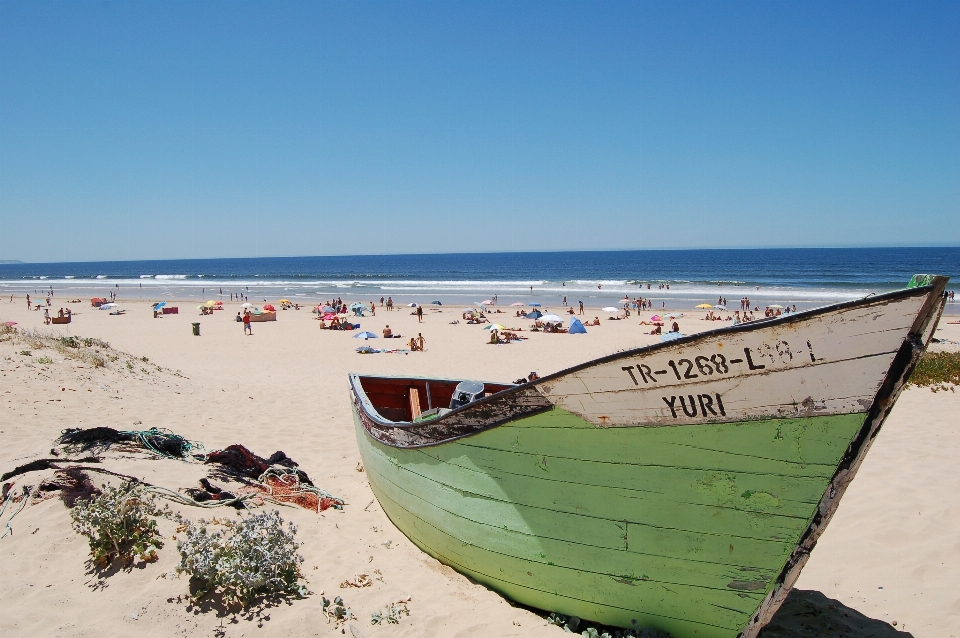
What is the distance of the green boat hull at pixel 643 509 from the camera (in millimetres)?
3176

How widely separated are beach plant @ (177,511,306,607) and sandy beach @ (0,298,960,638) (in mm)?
150

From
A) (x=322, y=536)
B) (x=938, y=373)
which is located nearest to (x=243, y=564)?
(x=322, y=536)

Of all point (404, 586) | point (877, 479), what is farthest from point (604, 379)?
point (877, 479)

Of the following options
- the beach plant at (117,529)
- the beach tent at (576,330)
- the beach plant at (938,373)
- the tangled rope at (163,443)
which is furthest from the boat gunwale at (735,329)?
the beach tent at (576,330)

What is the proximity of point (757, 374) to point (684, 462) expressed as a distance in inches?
26.2

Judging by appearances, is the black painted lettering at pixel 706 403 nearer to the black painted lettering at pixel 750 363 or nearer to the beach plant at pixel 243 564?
the black painted lettering at pixel 750 363

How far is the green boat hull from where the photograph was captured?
3.18 metres

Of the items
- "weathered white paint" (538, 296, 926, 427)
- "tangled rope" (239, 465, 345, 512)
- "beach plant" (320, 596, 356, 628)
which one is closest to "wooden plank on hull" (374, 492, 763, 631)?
"beach plant" (320, 596, 356, 628)

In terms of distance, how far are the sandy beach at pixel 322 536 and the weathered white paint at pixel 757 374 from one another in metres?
1.80

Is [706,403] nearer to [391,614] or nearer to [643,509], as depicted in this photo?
[643,509]

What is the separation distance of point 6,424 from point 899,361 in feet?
32.2

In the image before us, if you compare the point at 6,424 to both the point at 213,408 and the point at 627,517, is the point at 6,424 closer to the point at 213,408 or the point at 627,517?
the point at 213,408

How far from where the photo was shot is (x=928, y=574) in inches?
194

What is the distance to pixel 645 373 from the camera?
3307 mm
